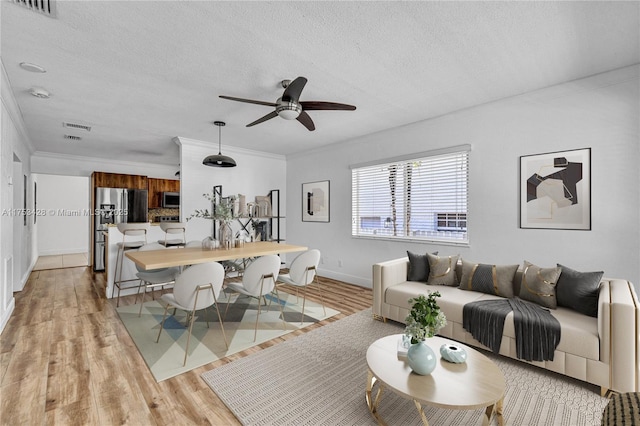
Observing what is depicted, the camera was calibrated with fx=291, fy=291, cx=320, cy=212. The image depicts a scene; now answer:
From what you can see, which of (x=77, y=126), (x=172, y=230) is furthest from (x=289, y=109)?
(x=77, y=126)

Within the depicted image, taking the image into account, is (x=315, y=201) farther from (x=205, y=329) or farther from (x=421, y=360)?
(x=421, y=360)

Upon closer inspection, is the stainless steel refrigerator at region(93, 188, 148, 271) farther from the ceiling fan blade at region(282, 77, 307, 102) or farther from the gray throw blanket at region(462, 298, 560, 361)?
the gray throw blanket at region(462, 298, 560, 361)

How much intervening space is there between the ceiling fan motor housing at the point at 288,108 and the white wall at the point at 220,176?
10.5ft

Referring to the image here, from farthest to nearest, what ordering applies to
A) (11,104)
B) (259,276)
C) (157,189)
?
(157,189)
(11,104)
(259,276)

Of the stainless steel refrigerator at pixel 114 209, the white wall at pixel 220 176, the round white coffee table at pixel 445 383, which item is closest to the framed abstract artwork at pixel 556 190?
the round white coffee table at pixel 445 383

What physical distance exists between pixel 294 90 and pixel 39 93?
2.85 meters

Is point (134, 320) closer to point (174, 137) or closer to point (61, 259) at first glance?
point (174, 137)

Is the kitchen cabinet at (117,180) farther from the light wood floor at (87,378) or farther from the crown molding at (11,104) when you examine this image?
the light wood floor at (87,378)

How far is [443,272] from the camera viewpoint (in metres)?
3.34

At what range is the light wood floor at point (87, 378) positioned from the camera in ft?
6.03

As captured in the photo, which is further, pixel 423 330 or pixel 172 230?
pixel 172 230

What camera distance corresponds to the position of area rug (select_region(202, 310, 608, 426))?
183cm

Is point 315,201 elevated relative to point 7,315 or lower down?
elevated

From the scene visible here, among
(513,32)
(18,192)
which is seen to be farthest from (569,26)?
(18,192)
